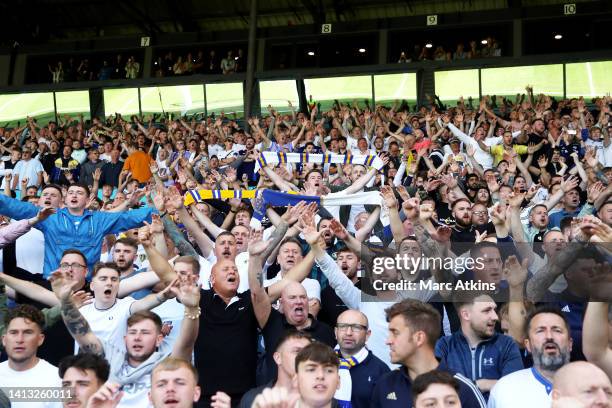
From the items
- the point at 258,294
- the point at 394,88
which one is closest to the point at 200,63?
the point at 394,88

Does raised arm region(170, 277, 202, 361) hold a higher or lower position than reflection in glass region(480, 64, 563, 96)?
lower

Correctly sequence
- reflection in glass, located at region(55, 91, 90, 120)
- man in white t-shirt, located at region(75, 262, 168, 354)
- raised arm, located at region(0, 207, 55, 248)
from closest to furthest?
man in white t-shirt, located at region(75, 262, 168, 354), raised arm, located at region(0, 207, 55, 248), reflection in glass, located at region(55, 91, 90, 120)

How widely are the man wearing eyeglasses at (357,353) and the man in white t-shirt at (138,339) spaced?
1.01 m

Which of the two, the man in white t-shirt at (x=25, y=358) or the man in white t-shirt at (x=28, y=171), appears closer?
the man in white t-shirt at (x=25, y=358)

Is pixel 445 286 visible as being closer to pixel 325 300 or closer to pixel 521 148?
pixel 325 300

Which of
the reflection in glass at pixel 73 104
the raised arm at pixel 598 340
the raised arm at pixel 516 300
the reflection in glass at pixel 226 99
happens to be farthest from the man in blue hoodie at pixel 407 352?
the reflection in glass at pixel 73 104

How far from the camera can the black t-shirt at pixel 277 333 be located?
568 centimetres

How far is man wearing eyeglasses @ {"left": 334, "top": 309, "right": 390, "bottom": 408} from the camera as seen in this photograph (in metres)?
5.36

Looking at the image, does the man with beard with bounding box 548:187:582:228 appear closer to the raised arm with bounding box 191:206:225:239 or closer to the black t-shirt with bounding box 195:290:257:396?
the raised arm with bounding box 191:206:225:239

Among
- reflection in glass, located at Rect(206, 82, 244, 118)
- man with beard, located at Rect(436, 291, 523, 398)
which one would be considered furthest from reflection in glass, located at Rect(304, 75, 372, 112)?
man with beard, located at Rect(436, 291, 523, 398)

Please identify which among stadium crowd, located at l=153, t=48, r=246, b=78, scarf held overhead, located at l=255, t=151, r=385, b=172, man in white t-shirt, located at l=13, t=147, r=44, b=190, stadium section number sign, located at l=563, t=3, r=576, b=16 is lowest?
scarf held overhead, located at l=255, t=151, r=385, b=172

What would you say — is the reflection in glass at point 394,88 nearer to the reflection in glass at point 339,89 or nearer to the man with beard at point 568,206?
the reflection in glass at point 339,89

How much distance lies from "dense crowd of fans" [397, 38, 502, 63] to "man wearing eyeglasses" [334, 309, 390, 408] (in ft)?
57.1

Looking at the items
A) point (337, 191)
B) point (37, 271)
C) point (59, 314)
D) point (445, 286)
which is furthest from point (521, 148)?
point (59, 314)
